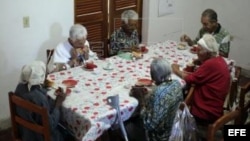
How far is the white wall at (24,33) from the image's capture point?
3.34 m

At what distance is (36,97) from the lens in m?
2.37

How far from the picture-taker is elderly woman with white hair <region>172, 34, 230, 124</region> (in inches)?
107

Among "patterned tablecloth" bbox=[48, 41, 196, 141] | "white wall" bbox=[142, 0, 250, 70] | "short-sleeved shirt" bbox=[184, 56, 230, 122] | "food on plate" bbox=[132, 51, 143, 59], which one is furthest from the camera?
"white wall" bbox=[142, 0, 250, 70]

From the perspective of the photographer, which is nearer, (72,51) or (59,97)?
Answer: (59,97)

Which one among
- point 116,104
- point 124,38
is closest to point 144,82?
point 116,104

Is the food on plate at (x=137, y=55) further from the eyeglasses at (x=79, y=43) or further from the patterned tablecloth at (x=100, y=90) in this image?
the eyeglasses at (x=79, y=43)

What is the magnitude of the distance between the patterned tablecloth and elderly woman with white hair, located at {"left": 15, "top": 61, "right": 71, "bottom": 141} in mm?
93

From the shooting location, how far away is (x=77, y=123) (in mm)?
2393

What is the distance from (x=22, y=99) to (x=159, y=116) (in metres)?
0.88

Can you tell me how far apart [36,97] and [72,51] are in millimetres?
938

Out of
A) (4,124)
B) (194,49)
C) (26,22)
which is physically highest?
(26,22)

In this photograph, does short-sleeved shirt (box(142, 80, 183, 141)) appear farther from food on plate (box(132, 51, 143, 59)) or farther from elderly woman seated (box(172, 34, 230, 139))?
food on plate (box(132, 51, 143, 59))

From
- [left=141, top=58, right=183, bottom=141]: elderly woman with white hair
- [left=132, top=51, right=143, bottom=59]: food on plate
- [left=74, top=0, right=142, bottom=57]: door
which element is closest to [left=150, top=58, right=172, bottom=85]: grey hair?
[left=141, top=58, right=183, bottom=141]: elderly woman with white hair

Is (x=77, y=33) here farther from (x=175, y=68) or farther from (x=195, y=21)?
(x=195, y=21)
